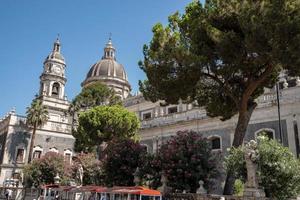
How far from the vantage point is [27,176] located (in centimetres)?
3180

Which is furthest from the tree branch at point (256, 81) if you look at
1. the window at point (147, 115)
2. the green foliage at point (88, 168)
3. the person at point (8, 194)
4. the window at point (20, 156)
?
the window at point (20, 156)

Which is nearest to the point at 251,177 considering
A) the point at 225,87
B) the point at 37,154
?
the point at 225,87

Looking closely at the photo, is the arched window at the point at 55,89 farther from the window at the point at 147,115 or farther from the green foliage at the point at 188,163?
the green foliage at the point at 188,163

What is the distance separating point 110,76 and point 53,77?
32.1ft

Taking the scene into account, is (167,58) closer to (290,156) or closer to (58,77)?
(290,156)

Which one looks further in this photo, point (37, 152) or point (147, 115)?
point (37, 152)

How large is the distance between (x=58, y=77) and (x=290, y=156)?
140 ft

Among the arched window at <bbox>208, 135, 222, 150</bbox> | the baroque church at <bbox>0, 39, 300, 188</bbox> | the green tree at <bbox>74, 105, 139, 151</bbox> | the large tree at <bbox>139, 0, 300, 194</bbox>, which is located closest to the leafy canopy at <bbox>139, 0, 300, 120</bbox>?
the large tree at <bbox>139, 0, 300, 194</bbox>

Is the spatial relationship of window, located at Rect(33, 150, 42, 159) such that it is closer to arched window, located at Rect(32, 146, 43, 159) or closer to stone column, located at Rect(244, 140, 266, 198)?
arched window, located at Rect(32, 146, 43, 159)

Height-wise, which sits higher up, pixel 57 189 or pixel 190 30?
pixel 190 30

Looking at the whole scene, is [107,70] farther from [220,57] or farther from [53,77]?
[220,57]

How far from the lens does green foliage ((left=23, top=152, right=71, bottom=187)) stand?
31.7 m

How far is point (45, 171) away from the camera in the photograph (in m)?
32.1

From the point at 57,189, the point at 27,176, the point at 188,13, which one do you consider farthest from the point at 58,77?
the point at 188,13
